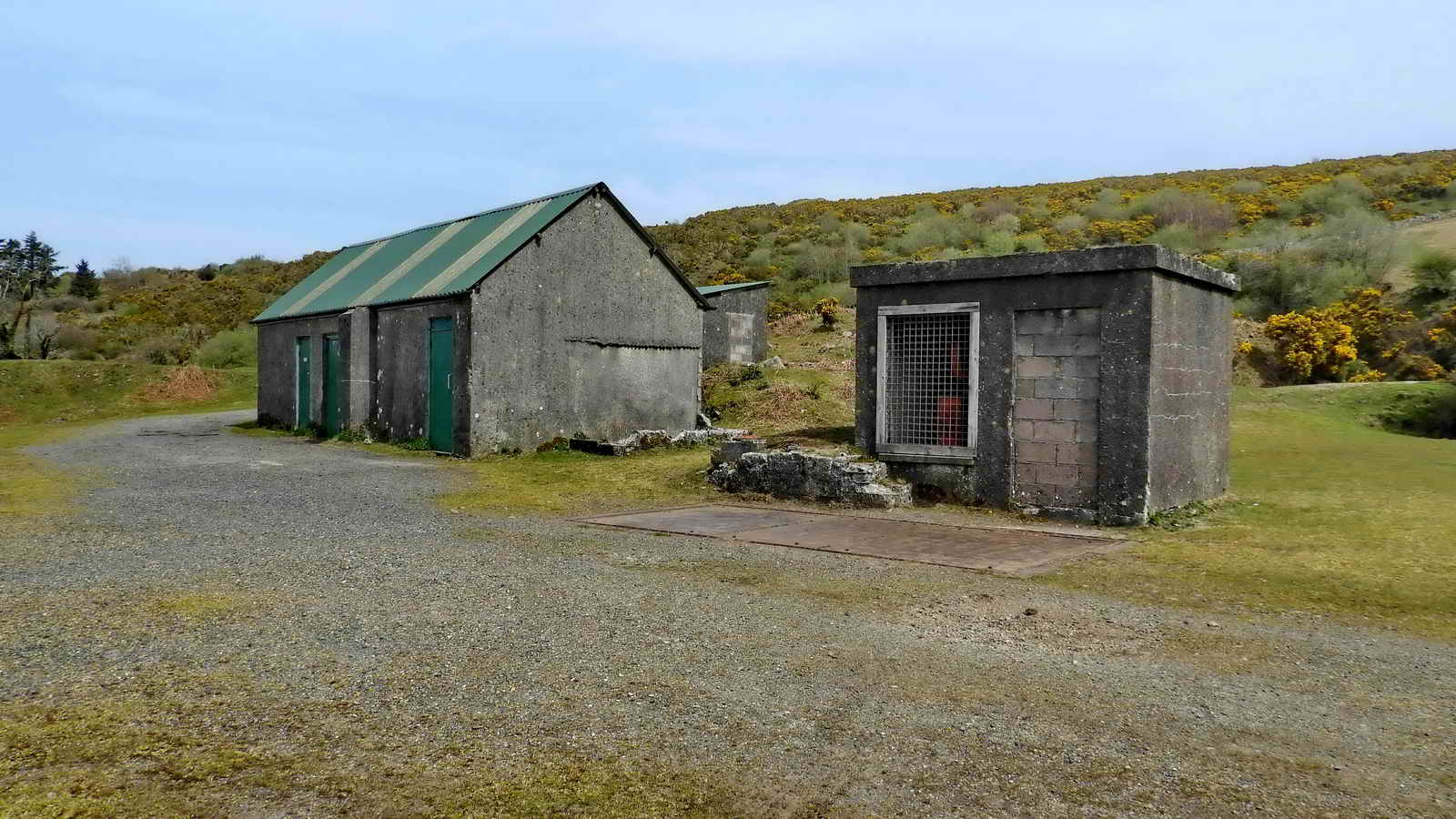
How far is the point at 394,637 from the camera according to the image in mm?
5852

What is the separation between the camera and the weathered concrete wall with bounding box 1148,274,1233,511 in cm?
1098

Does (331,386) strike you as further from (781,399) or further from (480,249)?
(781,399)

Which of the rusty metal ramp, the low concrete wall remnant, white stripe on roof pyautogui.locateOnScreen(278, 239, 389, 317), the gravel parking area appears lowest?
the rusty metal ramp

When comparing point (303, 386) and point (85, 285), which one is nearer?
point (303, 386)

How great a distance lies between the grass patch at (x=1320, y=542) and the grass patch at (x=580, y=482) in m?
6.31

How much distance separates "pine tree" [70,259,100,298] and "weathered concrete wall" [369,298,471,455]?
58885 millimetres

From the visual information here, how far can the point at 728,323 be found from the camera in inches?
1092

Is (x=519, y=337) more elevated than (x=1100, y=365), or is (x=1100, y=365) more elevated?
(x=519, y=337)

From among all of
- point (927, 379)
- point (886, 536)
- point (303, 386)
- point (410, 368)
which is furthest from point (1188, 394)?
point (303, 386)

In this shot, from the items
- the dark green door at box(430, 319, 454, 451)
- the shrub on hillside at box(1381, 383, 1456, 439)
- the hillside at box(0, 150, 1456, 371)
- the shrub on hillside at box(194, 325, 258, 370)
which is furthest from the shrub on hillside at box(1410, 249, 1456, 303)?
the shrub on hillside at box(194, 325, 258, 370)

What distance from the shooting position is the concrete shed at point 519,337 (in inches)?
733

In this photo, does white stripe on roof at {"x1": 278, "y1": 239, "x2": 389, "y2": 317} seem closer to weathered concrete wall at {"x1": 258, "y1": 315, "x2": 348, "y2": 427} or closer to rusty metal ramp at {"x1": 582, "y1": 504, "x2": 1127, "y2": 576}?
weathered concrete wall at {"x1": 258, "y1": 315, "x2": 348, "y2": 427}

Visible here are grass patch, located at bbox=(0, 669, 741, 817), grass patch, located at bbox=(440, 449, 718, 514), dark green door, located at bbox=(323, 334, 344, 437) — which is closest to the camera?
grass patch, located at bbox=(0, 669, 741, 817)

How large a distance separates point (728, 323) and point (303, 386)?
1145cm
